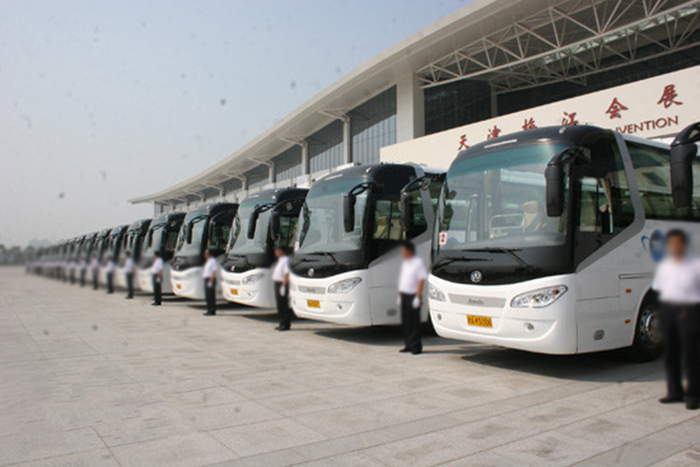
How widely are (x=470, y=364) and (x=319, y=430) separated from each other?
3406 millimetres

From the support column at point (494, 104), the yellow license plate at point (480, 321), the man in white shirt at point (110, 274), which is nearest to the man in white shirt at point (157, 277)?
the man in white shirt at point (110, 274)

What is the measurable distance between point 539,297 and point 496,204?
1.31m

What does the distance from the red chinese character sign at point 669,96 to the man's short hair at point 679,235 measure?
643 inches

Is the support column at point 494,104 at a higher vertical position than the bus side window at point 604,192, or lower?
higher

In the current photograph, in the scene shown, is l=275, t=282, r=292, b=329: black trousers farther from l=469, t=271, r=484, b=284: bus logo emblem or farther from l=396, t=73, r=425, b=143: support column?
l=396, t=73, r=425, b=143: support column

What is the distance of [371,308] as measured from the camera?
367 inches

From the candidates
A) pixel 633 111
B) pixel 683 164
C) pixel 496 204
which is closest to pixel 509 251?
pixel 496 204

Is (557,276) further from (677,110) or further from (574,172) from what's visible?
(677,110)

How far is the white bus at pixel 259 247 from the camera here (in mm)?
12039

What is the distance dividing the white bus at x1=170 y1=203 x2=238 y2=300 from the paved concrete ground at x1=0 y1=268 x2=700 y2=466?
5.35 m

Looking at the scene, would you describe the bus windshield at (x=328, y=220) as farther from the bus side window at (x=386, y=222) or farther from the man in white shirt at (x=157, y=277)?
the man in white shirt at (x=157, y=277)

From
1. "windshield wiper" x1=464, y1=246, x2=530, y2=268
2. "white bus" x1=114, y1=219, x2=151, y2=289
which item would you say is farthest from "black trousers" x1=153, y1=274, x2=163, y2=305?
"windshield wiper" x1=464, y1=246, x2=530, y2=268

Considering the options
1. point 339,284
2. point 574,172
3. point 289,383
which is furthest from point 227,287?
point 574,172

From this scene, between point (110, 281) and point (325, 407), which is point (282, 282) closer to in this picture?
point (325, 407)
